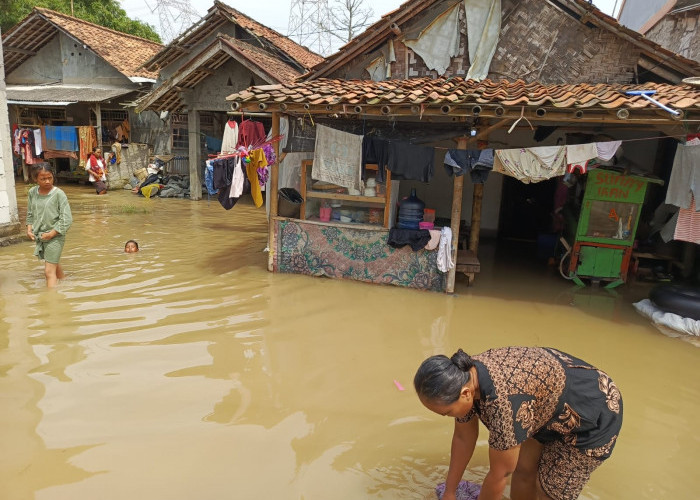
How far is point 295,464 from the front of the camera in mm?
3484

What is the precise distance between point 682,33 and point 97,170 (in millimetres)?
16687

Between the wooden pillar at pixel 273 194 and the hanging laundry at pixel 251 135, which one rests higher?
the hanging laundry at pixel 251 135

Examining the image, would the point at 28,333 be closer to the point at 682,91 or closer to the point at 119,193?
the point at 682,91

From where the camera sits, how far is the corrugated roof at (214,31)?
14789mm

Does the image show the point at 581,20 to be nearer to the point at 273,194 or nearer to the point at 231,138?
the point at 273,194

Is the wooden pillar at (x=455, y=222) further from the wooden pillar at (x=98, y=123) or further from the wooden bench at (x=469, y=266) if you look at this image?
the wooden pillar at (x=98, y=123)

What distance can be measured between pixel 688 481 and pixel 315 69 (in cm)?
827

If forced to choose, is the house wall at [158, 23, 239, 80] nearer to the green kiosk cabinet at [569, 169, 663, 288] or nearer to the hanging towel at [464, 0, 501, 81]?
the hanging towel at [464, 0, 501, 81]

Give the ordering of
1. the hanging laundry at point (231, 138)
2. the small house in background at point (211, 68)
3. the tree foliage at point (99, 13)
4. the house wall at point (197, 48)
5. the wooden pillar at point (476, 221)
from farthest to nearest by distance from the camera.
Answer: the tree foliage at point (99, 13) → the house wall at point (197, 48) → the small house in background at point (211, 68) → the wooden pillar at point (476, 221) → the hanging laundry at point (231, 138)

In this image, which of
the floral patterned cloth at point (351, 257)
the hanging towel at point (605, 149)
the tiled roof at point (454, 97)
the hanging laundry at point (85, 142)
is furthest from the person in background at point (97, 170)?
the hanging towel at point (605, 149)

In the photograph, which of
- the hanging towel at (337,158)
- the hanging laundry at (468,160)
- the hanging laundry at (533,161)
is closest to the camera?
the hanging laundry at (533,161)

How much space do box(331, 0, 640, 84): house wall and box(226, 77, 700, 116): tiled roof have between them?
1.06 m

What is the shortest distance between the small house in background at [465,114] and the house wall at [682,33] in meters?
2.24

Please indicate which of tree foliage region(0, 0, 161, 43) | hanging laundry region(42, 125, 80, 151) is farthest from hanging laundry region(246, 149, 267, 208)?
tree foliage region(0, 0, 161, 43)
